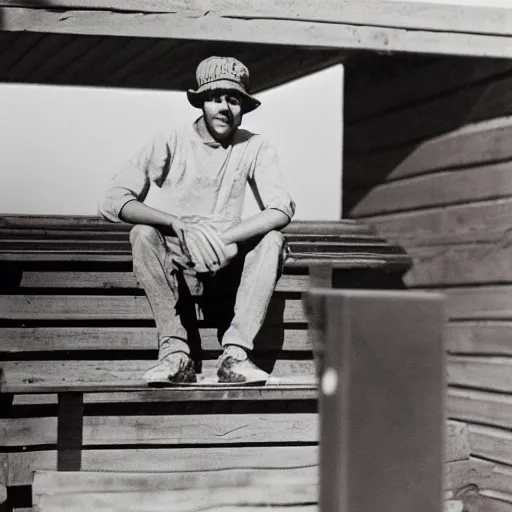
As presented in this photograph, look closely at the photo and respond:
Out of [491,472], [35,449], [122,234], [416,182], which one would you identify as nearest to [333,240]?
[416,182]

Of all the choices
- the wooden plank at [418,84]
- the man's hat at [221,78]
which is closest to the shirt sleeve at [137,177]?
→ the man's hat at [221,78]

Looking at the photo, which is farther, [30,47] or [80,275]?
[30,47]

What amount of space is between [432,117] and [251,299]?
7.51ft

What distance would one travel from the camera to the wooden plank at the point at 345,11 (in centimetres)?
526

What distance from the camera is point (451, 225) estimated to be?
21.8 ft

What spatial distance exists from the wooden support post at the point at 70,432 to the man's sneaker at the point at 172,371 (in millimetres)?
433

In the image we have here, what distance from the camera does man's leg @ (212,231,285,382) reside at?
213 inches

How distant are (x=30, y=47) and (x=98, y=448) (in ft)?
10.6

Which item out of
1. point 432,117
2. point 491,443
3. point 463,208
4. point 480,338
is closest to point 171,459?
point 491,443

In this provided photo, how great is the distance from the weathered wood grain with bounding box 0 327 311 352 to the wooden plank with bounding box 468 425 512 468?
1.71 m

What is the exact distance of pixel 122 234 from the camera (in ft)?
21.5

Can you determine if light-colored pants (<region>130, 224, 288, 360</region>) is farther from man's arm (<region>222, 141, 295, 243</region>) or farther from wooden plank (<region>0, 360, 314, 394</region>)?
wooden plank (<region>0, 360, 314, 394</region>)

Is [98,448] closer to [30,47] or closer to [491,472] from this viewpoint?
[491,472]

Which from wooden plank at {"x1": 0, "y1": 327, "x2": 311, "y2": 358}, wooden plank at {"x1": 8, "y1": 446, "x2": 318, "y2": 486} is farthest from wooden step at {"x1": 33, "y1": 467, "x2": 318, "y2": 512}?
wooden plank at {"x1": 0, "y1": 327, "x2": 311, "y2": 358}
